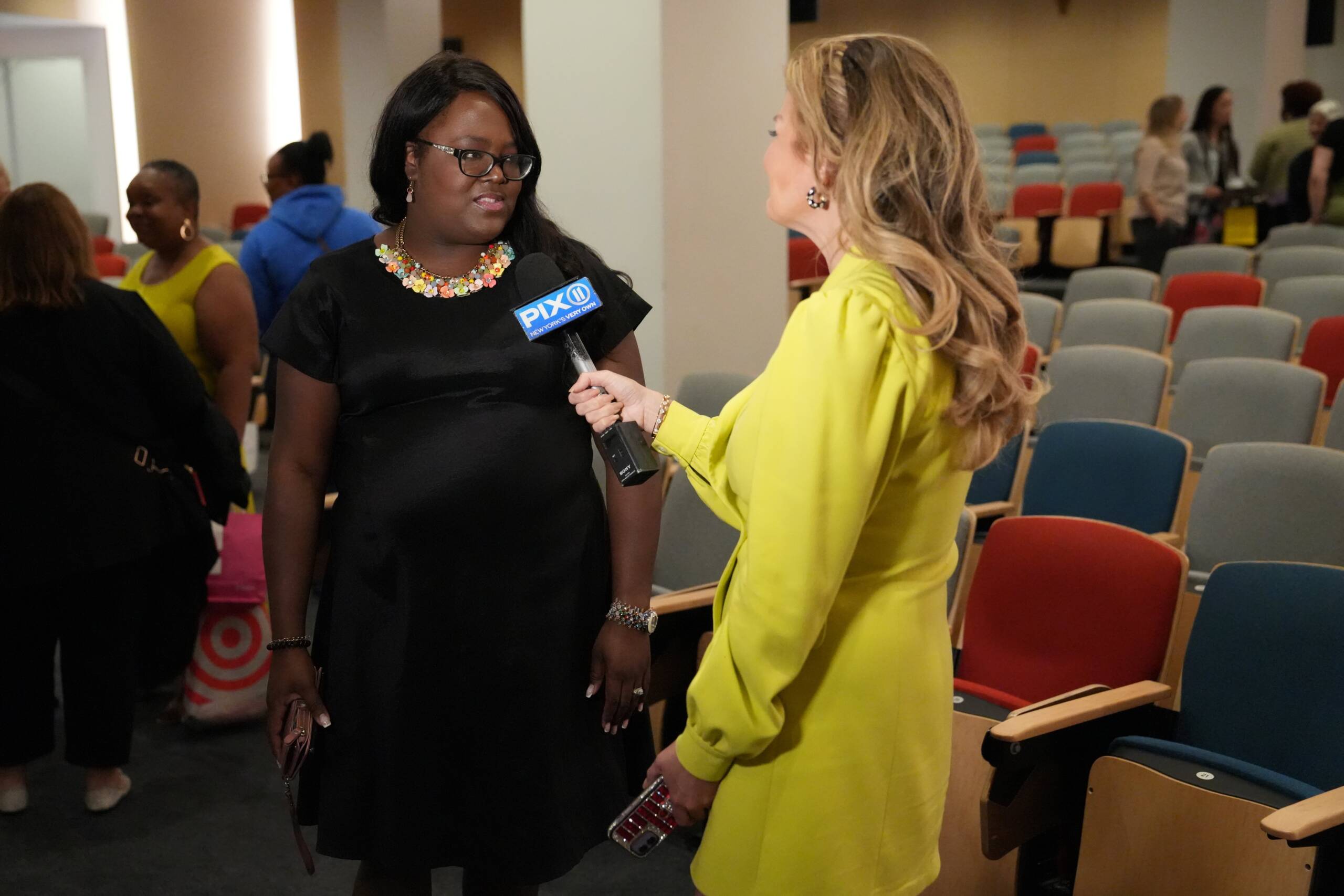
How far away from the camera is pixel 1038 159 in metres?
13.4

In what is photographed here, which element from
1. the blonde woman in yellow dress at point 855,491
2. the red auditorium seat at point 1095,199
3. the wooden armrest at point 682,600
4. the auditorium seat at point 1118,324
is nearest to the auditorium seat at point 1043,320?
the auditorium seat at point 1118,324

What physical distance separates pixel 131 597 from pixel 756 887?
219 cm

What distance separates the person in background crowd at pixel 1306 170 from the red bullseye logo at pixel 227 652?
6653mm

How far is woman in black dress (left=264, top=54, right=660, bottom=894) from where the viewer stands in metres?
1.73

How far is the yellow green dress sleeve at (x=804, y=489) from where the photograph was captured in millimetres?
1185

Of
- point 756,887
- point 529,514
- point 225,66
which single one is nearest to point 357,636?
point 529,514

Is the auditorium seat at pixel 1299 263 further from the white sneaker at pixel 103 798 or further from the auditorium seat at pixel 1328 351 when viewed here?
the white sneaker at pixel 103 798

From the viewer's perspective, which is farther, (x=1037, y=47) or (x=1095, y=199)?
(x=1037, y=47)

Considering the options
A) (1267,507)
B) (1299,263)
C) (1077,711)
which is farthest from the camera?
(1299,263)

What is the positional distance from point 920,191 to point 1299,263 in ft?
21.0

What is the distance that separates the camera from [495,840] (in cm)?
180

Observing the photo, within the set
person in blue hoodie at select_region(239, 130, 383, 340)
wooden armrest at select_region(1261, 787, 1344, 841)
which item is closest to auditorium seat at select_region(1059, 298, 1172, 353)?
person in blue hoodie at select_region(239, 130, 383, 340)

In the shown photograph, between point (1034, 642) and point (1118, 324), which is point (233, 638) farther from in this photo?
point (1118, 324)

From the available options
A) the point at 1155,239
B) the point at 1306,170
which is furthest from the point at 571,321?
the point at 1306,170
